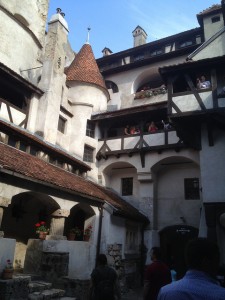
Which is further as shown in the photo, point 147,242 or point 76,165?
point 147,242

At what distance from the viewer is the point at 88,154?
61.2 feet

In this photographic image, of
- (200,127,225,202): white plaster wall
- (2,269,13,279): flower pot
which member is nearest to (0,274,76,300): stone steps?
(2,269,13,279): flower pot

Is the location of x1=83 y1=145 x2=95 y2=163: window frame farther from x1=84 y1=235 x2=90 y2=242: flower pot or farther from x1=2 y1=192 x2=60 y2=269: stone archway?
x1=84 y1=235 x2=90 y2=242: flower pot

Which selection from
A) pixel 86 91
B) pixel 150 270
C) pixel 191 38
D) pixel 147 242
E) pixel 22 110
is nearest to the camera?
pixel 150 270

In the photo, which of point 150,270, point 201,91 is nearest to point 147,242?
point 201,91

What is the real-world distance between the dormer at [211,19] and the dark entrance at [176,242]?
1259 cm

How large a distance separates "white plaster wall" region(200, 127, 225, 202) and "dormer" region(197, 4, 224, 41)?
925cm

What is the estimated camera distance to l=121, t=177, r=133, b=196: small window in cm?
1817

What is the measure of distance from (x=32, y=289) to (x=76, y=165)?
26.5 feet

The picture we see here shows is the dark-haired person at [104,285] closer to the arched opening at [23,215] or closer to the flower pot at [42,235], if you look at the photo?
the flower pot at [42,235]

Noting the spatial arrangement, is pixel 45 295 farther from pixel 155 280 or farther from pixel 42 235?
pixel 155 280

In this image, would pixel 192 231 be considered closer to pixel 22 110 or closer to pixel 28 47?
pixel 22 110

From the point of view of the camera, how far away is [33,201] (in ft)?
40.7

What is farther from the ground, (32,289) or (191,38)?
(191,38)
